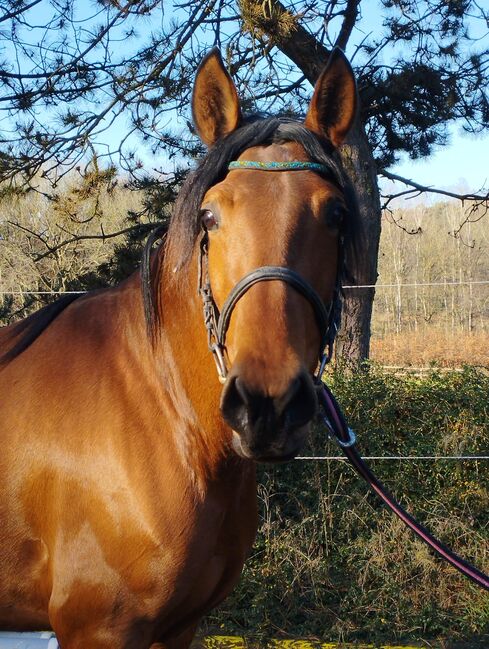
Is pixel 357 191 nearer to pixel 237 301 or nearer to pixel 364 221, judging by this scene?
pixel 364 221

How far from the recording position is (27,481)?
7.61 feet

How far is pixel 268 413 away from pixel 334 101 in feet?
3.97

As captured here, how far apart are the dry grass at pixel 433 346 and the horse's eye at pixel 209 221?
476 inches

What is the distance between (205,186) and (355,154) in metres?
5.33

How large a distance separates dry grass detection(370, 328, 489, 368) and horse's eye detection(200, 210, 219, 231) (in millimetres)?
12082

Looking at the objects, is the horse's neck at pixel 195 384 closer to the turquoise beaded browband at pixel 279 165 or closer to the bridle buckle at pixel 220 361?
the bridle buckle at pixel 220 361

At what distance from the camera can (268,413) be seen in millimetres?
1707

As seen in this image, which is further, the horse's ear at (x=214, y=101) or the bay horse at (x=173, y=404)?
the horse's ear at (x=214, y=101)

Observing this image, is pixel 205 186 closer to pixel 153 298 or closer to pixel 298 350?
pixel 153 298

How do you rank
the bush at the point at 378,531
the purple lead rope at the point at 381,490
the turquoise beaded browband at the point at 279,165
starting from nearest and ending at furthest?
the turquoise beaded browband at the point at 279,165 → the purple lead rope at the point at 381,490 → the bush at the point at 378,531

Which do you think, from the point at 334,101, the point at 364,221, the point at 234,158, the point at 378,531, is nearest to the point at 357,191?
the point at 364,221

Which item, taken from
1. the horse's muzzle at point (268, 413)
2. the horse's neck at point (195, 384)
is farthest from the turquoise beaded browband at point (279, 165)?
the horse's muzzle at point (268, 413)

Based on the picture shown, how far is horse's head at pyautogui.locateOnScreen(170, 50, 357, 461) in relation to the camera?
1.72 metres

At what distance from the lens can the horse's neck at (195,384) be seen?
2260mm
